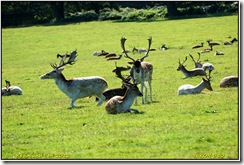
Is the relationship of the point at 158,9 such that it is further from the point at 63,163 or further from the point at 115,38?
the point at 63,163

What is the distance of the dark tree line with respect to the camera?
50.2 meters

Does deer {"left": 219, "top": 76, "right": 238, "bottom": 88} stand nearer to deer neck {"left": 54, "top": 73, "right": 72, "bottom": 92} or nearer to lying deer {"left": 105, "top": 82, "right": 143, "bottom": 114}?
deer neck {"left": 54, "top": 73, "right": 72, "bottom": 92}

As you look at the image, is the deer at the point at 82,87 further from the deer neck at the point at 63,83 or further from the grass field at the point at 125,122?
the grass field at the point at 125,122

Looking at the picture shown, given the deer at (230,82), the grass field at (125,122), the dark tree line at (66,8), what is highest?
the dark tree line at (66,8)

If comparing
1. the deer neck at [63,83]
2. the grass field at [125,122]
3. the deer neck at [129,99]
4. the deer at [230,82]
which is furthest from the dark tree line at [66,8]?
the deer neck at [129,99]

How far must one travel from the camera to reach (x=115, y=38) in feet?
134

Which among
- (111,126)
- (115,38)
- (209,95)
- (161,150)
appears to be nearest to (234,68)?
(209,95)

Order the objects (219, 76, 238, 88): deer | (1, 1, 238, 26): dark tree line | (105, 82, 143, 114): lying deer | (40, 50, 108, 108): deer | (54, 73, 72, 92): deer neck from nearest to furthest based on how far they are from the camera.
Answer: (105, 82, 143, 114): lying deer → (40, 50, 108, 108): deer → (54, 73, 72, 92): deer neck → (219, 76, 238, 88): deer → (1, 1, 238, 26): dark tree line

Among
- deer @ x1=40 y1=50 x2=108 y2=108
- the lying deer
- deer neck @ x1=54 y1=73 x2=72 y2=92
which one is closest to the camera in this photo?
the lying deer

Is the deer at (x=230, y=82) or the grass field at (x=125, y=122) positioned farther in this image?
the deer at (x=230, y=82)

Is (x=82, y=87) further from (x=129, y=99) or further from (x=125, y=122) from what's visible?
(x=125, y=122)

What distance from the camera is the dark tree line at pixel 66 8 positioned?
5022 centimetres

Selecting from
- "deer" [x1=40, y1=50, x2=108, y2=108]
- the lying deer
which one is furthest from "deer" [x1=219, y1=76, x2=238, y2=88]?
the lying deer

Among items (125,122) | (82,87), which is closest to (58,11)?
(82,87)
